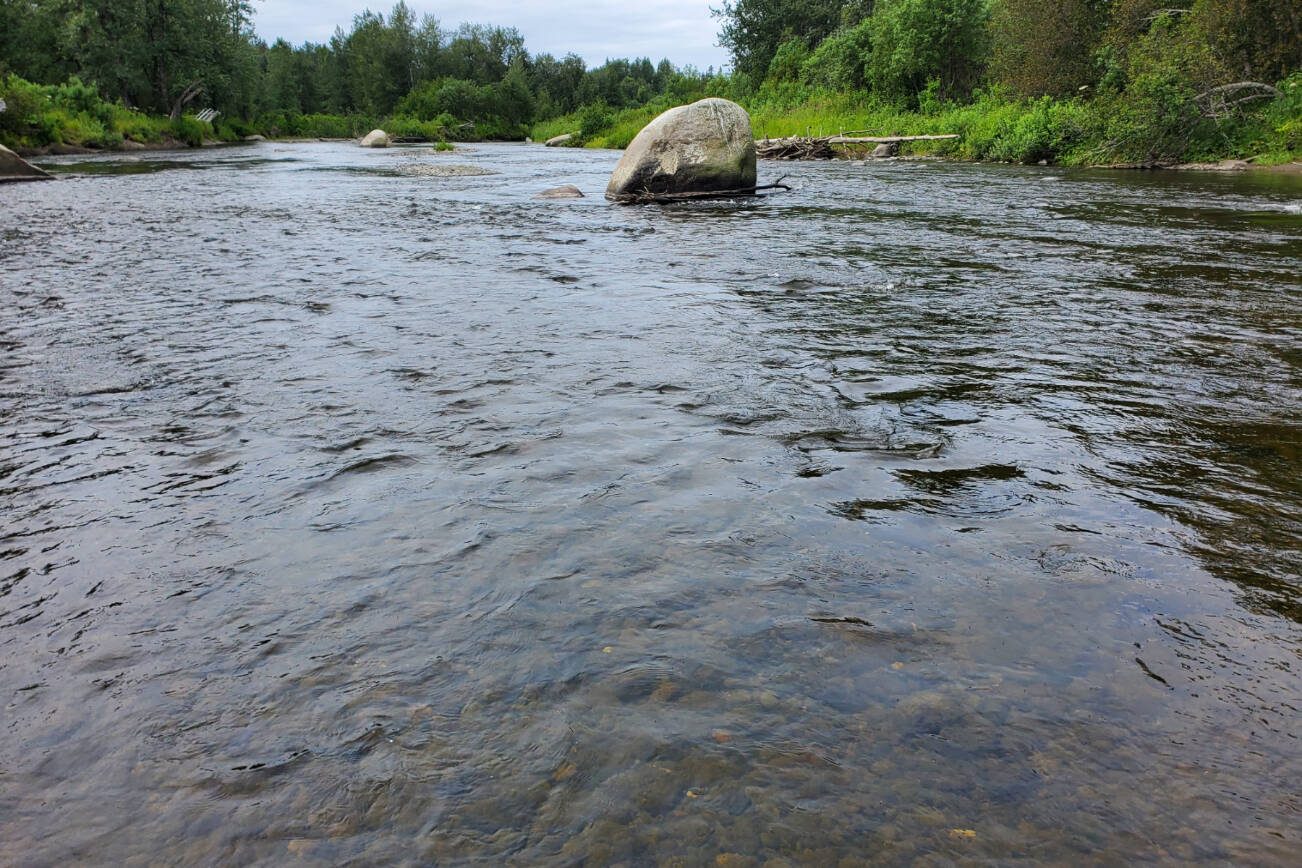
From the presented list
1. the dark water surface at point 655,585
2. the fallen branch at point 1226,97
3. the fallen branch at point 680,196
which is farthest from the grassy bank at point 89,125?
the fallen branch at point 1226,97

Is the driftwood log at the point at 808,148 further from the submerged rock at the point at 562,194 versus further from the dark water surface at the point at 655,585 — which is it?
the dark water surface at the point at 655,585

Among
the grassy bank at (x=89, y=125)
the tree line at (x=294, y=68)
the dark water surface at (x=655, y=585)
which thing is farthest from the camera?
the tree line at (x=294, y=68)

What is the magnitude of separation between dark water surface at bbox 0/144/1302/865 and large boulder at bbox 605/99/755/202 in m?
9.62

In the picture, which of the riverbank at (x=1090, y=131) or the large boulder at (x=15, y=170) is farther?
the riverbank at (x=1090, y=131)

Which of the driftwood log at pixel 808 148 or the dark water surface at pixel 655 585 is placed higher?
the driftwood log at pixel 808 148

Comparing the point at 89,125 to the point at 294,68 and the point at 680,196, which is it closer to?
the point at 680,196

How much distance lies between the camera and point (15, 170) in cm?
1950

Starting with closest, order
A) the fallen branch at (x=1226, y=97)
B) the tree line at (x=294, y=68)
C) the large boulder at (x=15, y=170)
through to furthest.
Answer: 1. the large boulder at (x=15, y=170)
2. the fallen branch at (x=1226, y=97)
3. the tree line at (x=294, y=68)

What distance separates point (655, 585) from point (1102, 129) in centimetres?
2406

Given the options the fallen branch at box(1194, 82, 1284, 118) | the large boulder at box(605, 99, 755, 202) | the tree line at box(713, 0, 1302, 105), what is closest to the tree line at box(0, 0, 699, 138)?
the tree line at box(713, 0, 1302, 105)

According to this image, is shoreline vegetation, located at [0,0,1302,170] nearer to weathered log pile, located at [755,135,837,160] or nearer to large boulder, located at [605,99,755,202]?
weathered log pile, located at [755,135,837,160]

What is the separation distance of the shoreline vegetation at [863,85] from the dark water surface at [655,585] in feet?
58.2

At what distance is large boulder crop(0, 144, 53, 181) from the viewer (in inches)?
754

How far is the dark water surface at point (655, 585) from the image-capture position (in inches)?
72.1
